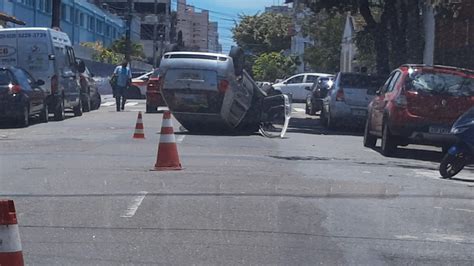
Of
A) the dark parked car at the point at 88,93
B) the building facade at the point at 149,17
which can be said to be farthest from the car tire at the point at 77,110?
the building facade at the point at 149,17

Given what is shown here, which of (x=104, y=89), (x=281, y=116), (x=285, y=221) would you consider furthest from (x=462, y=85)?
(x=104, y=89)

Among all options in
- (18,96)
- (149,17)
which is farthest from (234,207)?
(149,17)

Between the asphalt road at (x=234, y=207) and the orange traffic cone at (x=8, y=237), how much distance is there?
2518 mm

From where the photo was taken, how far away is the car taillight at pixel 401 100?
1649cm

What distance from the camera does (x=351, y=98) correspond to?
941 inches

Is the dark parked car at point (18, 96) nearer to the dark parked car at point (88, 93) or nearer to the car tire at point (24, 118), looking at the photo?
the car tire at point (24, 118)

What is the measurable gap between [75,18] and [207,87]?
157 ft

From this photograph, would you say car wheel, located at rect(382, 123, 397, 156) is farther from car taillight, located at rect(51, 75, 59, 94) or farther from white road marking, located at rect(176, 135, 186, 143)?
car taillight, located at rect(51, 75, 59, 94)

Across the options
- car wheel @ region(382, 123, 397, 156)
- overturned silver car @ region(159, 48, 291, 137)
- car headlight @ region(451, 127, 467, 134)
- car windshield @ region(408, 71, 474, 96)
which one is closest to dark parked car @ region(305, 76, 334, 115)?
overturned silver car @ region(159, 48, 291, 137)

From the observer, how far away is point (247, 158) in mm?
15555

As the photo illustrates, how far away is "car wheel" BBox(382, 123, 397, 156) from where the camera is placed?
55.8ft

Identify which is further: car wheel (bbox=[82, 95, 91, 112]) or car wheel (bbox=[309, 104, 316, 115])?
car wheel (bbox=[309, 104, 316, 115])

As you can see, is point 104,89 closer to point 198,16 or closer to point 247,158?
point 247,158

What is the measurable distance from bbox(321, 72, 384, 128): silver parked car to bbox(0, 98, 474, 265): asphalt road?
666 centimetres
